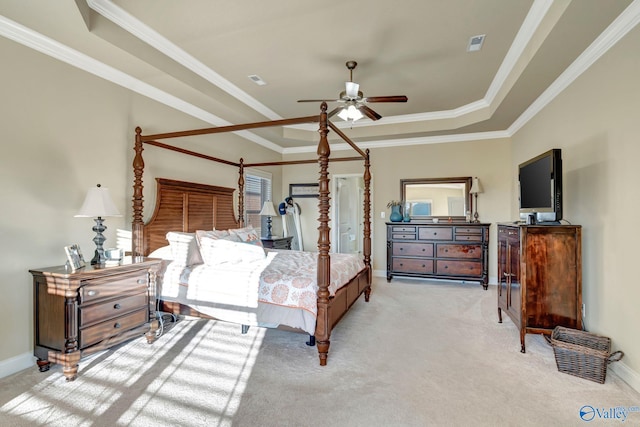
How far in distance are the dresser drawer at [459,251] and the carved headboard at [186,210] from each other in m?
3.66

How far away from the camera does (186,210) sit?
4.15m

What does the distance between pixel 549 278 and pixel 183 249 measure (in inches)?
147

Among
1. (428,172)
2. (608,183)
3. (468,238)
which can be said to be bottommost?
(468,238)

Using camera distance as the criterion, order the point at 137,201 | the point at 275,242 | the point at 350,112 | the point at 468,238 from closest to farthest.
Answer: the point at 137,201, the point at 350,112, the point at 468,238, the point at 275,242

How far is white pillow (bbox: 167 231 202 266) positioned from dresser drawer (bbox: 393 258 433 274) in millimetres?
3653

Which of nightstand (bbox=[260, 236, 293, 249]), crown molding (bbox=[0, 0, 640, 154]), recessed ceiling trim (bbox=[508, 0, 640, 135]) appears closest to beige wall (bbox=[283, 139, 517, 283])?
crown molding (bbox=[0, 0, 640, 154])

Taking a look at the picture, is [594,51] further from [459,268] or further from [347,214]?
[347,214]

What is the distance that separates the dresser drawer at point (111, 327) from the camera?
2.46 metres

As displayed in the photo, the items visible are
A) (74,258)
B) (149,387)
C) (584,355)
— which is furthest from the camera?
(74,258)

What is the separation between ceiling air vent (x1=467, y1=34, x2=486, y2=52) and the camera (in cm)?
309

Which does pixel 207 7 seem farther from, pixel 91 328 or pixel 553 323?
pixel 553 323

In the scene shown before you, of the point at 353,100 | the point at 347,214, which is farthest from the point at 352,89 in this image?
the point at 347,214

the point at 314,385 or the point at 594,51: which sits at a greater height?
the point at 594,51

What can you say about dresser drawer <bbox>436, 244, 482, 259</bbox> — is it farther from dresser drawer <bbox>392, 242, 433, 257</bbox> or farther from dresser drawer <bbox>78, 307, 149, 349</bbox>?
dresser drawer <bbox>78, 307, 149, 349</bbox>
